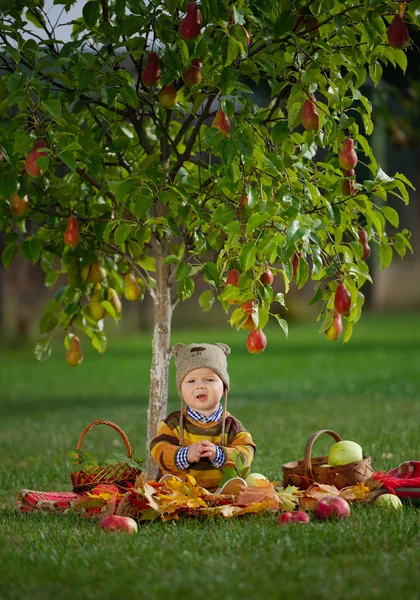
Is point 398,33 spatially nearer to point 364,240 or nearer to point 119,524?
point 364,240

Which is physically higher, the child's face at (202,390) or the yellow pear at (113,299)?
the yellow pear at (113,299)

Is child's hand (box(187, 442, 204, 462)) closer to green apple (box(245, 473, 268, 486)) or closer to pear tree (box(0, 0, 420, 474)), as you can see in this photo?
green apple (box(245, 473, 268, 486))

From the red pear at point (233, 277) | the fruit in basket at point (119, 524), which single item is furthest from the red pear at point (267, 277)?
the fruit in basket at point (119, 524)

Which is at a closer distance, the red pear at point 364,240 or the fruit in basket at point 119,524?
the fruit in basket at point 119,524

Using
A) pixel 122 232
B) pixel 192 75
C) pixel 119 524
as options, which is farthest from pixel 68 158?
pixel 119 524

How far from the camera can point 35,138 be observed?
10.9 feet

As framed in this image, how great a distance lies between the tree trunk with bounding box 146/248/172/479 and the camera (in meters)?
4.05

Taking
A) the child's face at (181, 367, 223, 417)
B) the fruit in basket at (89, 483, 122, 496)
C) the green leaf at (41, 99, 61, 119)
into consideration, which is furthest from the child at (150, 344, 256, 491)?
the green leaf at (41, 99, 61, 119)

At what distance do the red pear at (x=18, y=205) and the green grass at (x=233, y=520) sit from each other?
1267 millimetres

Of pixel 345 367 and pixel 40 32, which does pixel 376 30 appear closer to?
pixel 40 32

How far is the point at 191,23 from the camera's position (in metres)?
3.16

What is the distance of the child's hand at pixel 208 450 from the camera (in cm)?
352

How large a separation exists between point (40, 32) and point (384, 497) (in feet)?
8.90

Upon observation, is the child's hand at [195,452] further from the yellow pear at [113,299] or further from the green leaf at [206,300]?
the yellow pear at [113,299]
